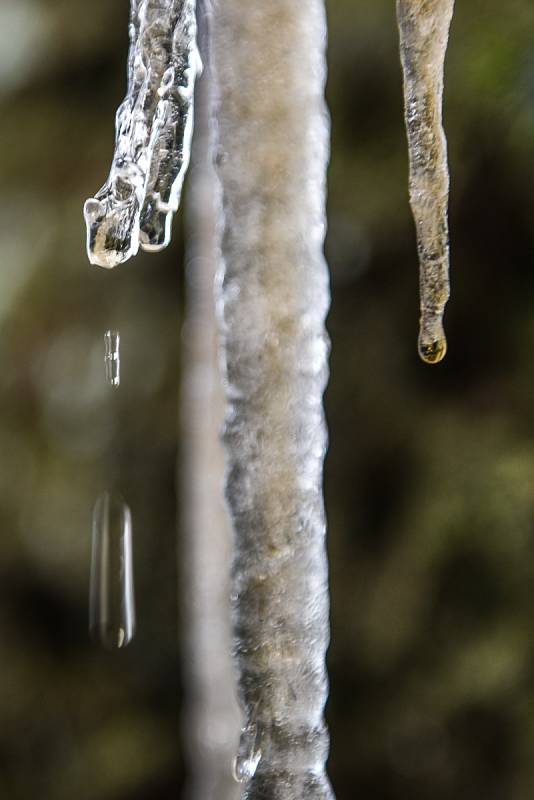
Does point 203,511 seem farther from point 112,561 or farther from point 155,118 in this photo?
point 155,118

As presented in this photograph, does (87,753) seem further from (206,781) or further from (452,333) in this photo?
(452,333)

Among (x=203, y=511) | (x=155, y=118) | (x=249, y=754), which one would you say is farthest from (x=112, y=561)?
(x=155, y=118)

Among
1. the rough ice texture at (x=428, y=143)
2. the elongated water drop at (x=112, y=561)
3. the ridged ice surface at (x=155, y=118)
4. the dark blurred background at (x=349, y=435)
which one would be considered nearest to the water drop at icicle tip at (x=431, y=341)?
the rough ice texture at (x=428, y=143)

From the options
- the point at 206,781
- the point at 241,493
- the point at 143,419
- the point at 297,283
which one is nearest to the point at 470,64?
the point at 143,419

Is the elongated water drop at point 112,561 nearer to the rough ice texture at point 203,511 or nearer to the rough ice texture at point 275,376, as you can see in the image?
the rough ice texture at point 203,511

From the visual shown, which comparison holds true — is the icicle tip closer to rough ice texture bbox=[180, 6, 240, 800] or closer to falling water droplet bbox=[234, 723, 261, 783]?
Result: falling water droplet bbox=[234, 723, 261, 783]

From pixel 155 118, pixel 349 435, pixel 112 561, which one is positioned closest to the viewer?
pixel 155 118
